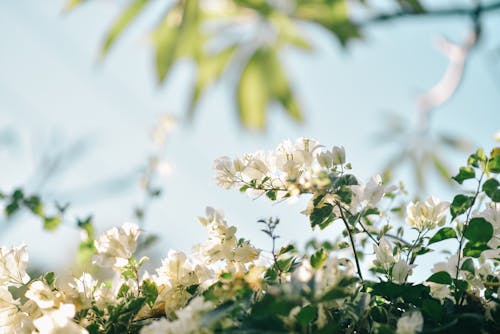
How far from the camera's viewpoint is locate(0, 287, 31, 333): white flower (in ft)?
2.32

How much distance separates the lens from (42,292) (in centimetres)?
66

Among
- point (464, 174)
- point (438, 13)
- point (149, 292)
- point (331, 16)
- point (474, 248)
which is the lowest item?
point (149, 292)

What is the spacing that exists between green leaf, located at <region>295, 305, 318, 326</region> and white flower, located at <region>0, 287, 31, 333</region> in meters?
0.46

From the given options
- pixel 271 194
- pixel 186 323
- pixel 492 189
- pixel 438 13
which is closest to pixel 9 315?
pixel 186 323

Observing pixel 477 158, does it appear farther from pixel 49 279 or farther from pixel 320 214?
pixel 49 279

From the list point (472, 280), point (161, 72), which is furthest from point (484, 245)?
point (161, 72)

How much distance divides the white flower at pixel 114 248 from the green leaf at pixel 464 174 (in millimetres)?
577

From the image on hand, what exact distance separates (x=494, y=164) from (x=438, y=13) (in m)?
0.33

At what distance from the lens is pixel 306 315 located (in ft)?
1.75

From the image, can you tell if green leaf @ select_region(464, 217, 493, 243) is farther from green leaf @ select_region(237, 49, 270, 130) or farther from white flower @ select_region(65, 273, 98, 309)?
white flower @ select_region(65, 273, 98, 309)

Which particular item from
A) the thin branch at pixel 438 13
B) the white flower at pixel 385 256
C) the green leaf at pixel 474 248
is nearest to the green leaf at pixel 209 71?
the thin branch at pixel 438 13

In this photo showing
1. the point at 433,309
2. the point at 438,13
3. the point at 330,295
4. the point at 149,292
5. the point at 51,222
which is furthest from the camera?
the point at 51,222

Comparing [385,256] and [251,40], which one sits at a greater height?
[251,40]

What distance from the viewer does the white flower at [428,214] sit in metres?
0.80
